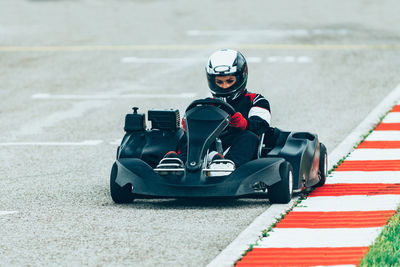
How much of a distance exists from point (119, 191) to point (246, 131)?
1.23 metres

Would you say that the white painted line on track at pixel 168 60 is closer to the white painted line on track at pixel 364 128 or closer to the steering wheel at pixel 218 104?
the white painted line on track at pixel 364 128

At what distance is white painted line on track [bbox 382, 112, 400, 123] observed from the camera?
13227 mm

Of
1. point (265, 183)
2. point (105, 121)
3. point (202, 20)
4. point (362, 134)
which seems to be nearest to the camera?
point (265, 183)

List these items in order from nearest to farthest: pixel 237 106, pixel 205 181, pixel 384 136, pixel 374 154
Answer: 1. pixel 205 181
2. pixel 237 106
3. pixel 374 154
4. pixel 384 136

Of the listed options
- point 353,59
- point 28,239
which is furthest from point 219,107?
point 353,59

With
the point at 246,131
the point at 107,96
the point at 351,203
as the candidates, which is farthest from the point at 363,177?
the point at 107,96

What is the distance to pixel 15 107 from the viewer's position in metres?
15.9

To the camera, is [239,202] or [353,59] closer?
[239,202]

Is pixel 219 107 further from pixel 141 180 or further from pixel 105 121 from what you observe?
pixel 105 121

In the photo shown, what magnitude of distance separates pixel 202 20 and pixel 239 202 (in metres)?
19.0

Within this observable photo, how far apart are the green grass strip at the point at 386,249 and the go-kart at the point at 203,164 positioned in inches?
Answer: 52.6

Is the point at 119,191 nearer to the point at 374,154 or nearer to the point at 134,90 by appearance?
the point at 374,154

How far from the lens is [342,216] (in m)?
7.90

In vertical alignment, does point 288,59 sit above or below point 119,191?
above
